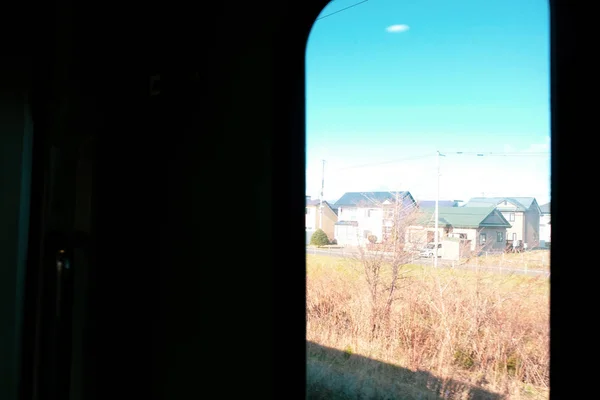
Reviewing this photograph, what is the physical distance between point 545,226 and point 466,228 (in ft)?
0.87

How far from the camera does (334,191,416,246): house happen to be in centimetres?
139

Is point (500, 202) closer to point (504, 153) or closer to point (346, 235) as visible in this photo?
point (504, 153)

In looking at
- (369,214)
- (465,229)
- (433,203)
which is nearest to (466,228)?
(465,229)

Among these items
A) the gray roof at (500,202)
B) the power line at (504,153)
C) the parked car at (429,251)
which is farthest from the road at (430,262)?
the power line at (504,153)

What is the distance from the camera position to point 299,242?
1.57m

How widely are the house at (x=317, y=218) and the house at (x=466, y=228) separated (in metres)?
0.31

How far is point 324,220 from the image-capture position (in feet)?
5.24

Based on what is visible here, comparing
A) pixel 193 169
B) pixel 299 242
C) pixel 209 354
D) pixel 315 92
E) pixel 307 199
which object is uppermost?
pixel 315 92

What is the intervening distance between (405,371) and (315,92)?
1.00 meters

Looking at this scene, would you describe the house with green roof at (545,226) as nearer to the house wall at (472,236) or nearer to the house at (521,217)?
the house at (521,217)
